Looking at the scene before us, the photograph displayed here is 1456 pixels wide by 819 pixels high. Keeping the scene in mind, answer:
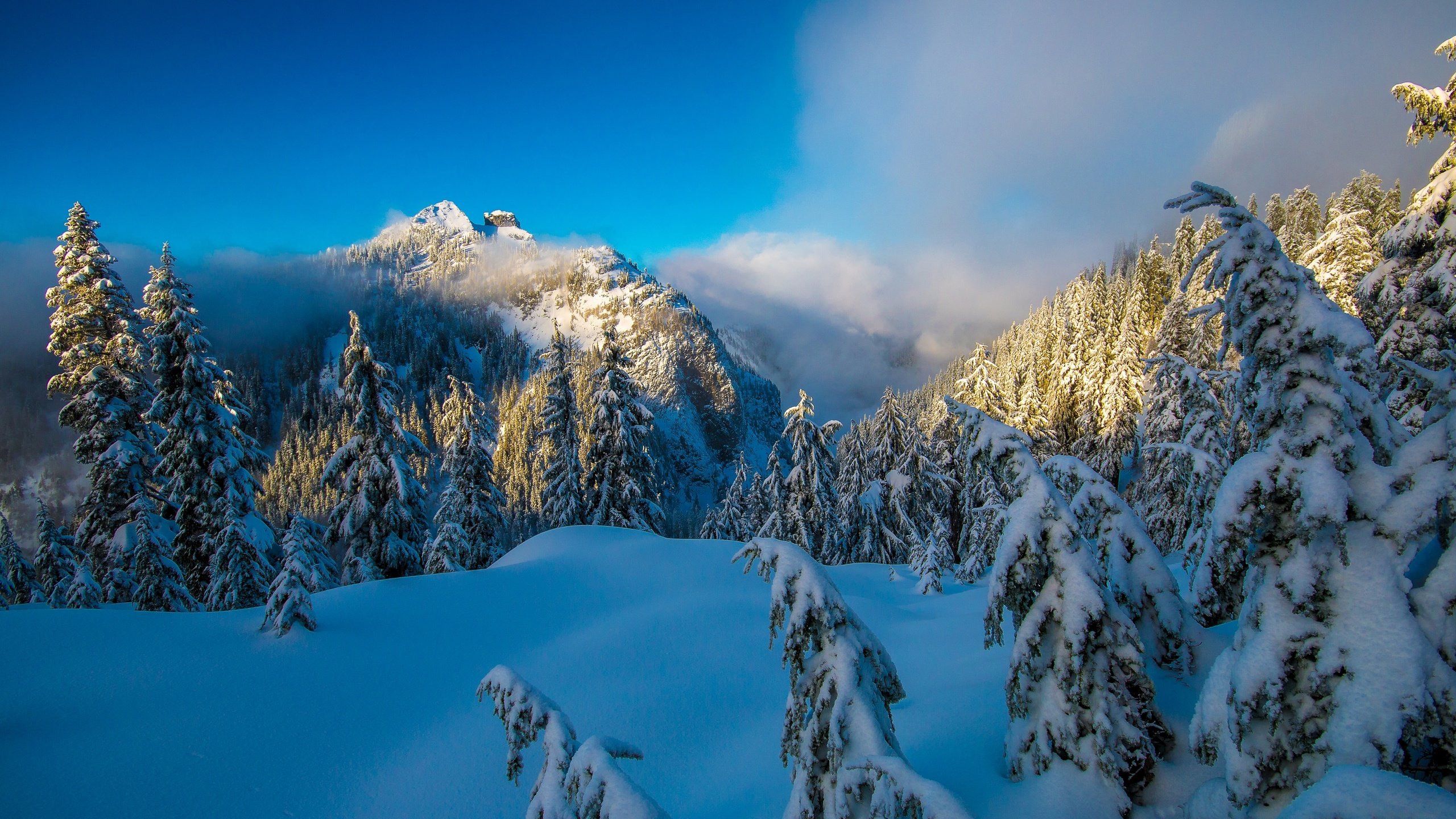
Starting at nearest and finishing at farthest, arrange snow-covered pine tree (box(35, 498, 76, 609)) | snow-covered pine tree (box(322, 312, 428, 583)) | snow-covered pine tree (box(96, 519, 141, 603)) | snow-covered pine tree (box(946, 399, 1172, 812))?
snow-covered pine tree (box(946, 399, 1172, 812)) < snow-covered pine tree (box(96, 519, 141, 603)) < snow-covered pine tree (box(322, 312, 428, 583)) < snow-covered pine tree (box(35, 498, 76, 609))

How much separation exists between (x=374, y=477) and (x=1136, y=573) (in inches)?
747

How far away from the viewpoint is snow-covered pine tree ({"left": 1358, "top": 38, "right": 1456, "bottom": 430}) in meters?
7.54

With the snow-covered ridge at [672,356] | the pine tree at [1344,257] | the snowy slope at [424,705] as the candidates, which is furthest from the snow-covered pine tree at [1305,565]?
the snow-covered ridge at [672,356]

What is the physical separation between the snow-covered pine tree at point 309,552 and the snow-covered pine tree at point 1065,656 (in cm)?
971

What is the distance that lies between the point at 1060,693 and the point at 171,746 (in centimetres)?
948

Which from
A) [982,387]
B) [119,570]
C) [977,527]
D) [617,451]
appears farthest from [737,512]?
[119,570]

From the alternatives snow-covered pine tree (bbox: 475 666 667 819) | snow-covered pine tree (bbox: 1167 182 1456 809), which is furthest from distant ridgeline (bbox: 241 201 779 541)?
snow-covered pine tree (bbox: 1167 182 1456 809)

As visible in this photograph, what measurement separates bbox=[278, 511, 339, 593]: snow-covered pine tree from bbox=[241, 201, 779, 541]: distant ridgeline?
231ft

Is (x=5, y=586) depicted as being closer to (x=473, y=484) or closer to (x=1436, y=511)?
(x=473, y=484)

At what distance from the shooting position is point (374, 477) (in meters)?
16.8

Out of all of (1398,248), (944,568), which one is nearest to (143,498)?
(944,568)

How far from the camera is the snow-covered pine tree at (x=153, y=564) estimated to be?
1530 centimetres

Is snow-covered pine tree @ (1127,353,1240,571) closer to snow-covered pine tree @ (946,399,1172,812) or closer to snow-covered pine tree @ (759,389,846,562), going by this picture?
snow-covered pine tree @ (946,399,1172,812)

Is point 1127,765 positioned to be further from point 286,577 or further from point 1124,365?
point 1124,365
